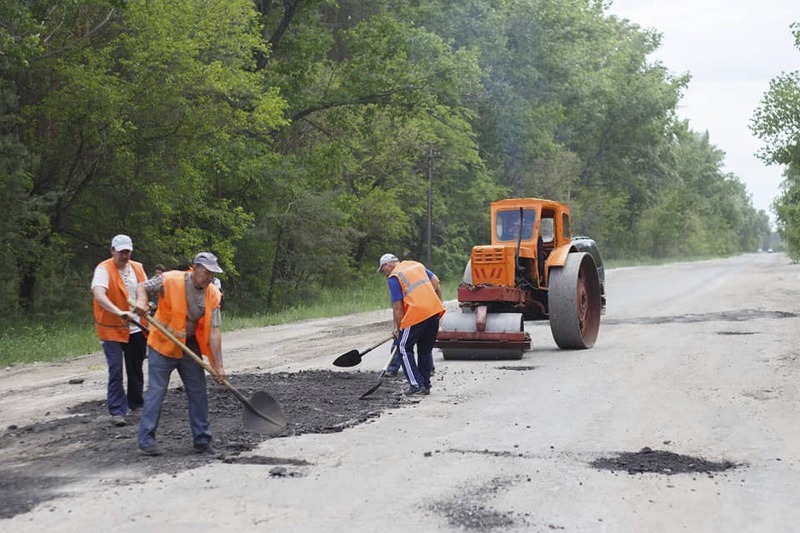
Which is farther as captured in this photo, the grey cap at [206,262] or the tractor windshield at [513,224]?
the tractor windshield at [513,224]

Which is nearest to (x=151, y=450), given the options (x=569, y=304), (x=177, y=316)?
(x=177, y=316)

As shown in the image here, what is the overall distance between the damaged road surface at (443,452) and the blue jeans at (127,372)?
0.80ft

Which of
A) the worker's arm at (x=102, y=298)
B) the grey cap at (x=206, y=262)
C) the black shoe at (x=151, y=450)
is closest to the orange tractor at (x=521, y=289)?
the worker's arm at (x=102, y=298)

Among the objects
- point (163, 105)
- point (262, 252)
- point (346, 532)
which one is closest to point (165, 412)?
point (346, 532)

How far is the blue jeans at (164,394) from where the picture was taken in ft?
25.8

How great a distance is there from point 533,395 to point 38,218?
13.1 metres

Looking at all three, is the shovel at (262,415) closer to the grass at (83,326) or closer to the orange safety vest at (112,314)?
the orange safety vest at (112,314)

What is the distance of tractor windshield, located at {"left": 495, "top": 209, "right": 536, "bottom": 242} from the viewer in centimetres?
1582

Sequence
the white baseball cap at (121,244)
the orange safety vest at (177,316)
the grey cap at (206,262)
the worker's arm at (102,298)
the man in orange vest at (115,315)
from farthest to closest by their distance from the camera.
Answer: the white baseball cap at (121,244) < the man in orange vest at (115,315) < the worker's arm at (102,298) < the orange safety vest at (177,316) < the grey cap at (206,262)

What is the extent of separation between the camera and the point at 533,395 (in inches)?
432

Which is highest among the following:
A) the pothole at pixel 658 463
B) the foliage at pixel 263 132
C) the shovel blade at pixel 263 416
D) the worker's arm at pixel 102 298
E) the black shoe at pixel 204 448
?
the foliage at pixel 263 132

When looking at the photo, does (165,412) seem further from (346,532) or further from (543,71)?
(543,71)

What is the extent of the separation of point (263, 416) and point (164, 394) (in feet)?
3.26

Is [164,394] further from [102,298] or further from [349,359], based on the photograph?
[349,359]
